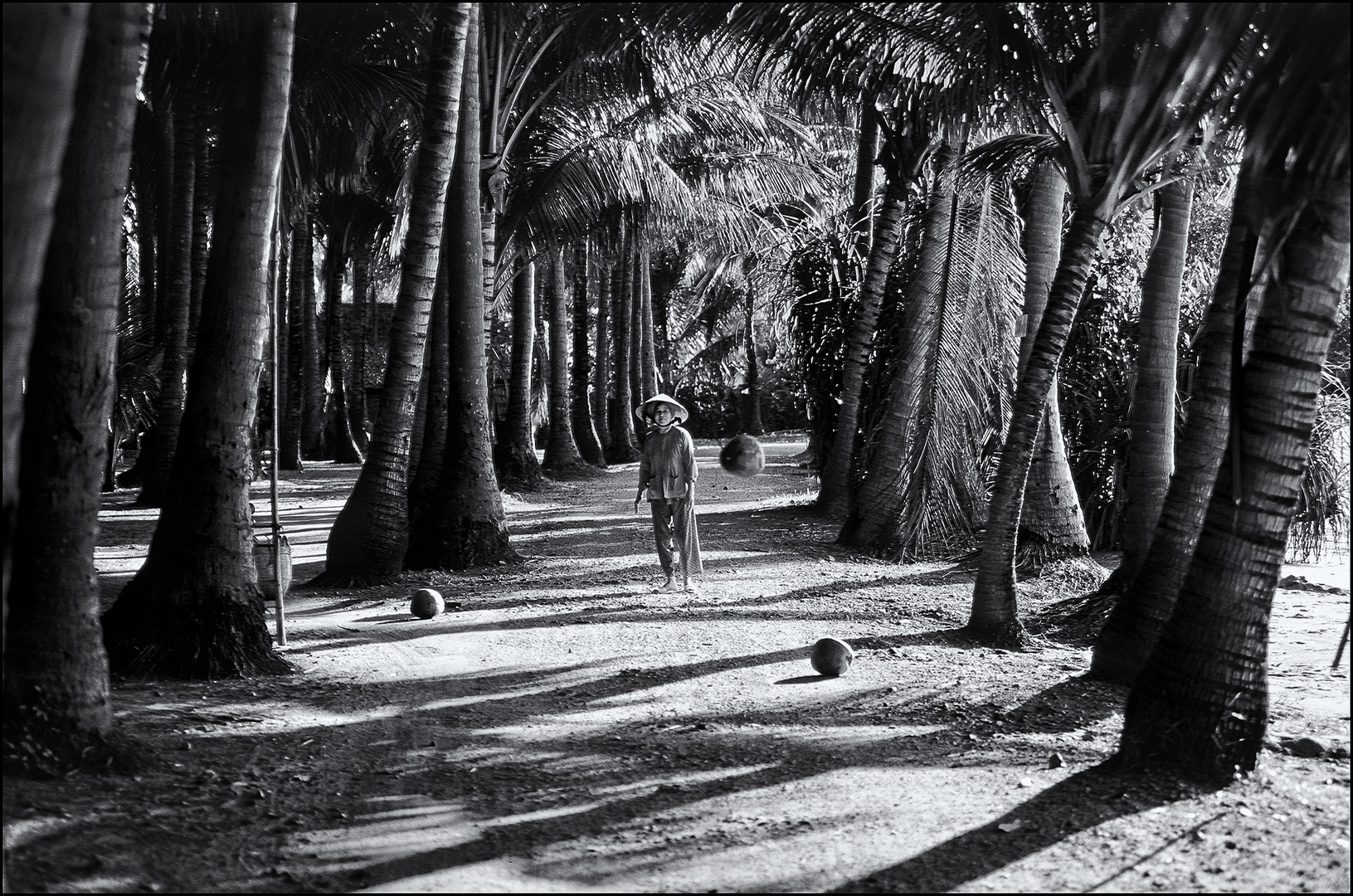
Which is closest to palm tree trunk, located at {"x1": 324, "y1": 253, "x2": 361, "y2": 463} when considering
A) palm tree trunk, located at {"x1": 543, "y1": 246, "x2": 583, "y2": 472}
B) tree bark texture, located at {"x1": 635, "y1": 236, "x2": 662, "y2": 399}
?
palm tree trunk, located at {"x1": 543, "y1": 246, "x2": 583, "y2": 472}

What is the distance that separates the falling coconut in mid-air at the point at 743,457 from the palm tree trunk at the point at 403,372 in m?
2.73

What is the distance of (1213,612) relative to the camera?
17.1 ft

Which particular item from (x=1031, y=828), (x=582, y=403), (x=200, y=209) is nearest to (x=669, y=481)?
(x=1031, y=828)

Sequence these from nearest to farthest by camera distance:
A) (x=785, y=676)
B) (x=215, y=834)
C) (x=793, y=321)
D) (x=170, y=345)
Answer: (x=215, y=834), (x=785, y=676), (x=170, y=345), (x=793, y=321)

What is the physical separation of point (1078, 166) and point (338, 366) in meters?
19.7

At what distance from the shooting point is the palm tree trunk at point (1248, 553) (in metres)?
4.90

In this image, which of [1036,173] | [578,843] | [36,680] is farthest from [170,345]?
[578,843]

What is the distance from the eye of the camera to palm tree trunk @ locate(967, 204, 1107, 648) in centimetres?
790

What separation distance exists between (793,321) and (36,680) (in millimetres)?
13550

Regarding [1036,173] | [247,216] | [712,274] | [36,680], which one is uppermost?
[712,274]

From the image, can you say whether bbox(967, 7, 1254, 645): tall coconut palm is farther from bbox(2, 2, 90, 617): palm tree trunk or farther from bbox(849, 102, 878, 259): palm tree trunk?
bbox(849, 102, 878, 259): palm tree trunk

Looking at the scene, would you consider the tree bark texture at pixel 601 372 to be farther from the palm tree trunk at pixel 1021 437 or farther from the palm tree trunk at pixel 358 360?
the palm tree trunk at pixel 1021 437

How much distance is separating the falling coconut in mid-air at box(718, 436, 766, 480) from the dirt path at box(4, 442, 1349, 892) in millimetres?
1124

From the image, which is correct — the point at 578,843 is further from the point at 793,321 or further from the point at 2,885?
the point at 793,321
